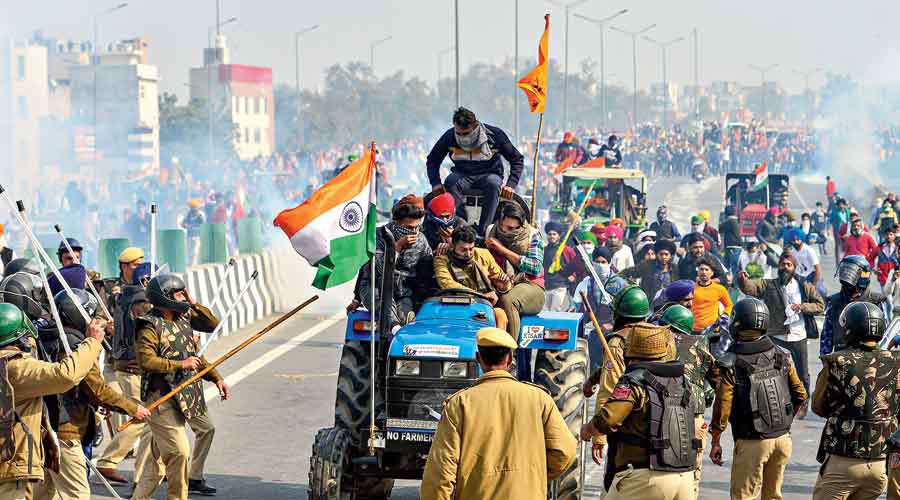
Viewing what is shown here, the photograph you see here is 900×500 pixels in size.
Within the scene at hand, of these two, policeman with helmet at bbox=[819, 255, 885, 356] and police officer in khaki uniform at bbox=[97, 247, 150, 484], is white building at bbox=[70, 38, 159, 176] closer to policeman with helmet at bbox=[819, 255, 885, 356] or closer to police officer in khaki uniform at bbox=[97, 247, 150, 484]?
police officer in khaki uniform at bbox=[97, 247, 150, 484]

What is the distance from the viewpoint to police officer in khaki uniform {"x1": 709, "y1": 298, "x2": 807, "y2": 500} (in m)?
9.98

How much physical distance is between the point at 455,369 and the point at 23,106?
246 feet

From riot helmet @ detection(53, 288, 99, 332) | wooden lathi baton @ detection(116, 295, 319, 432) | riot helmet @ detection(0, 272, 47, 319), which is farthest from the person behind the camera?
riot helmet @ detection(53, 288, 99, 332)

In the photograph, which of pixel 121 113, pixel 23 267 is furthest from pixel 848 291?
pixel 121 113

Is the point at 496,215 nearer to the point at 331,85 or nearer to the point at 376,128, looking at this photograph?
the point at 376,128

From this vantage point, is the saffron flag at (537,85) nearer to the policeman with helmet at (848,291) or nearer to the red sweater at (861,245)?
the policeman with helmet at (848,291)

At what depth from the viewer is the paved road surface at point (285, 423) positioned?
1267 centimetres

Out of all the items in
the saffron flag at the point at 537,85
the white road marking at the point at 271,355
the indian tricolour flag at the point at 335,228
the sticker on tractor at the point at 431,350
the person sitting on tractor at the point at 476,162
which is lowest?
the white road marking at the point at 271,355

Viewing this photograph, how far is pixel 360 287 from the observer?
36.0 feet

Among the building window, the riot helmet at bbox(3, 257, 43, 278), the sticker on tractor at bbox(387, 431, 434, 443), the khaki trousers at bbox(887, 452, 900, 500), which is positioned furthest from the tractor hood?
the building window

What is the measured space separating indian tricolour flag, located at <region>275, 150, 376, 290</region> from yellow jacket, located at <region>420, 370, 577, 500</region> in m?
3.08

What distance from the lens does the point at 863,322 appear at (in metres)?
9.45

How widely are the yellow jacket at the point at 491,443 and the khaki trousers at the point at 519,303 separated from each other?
3595 mm

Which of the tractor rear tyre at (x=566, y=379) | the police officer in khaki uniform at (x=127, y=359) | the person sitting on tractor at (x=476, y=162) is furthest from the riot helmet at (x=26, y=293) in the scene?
the person sitting on tractor at (x=476, y=162)
